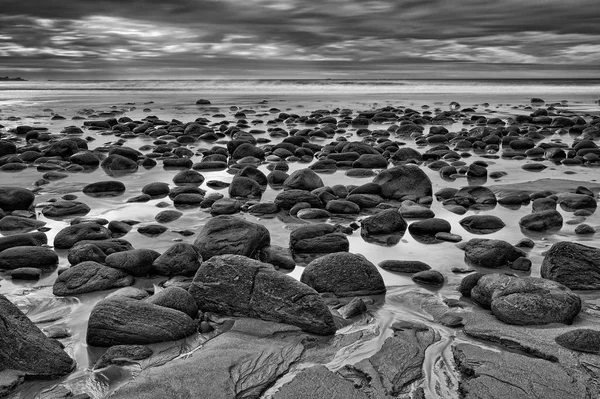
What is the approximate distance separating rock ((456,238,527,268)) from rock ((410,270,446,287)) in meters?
0.48

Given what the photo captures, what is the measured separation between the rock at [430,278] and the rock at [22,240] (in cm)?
330

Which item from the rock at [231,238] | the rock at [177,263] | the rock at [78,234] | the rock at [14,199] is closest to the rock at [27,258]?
the rock at [78,234]

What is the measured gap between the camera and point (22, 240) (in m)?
4.86

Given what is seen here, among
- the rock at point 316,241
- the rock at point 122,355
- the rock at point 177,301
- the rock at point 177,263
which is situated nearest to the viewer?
the rock at point 122,355

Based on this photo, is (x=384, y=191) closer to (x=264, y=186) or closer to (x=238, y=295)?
(x=264, y=186)

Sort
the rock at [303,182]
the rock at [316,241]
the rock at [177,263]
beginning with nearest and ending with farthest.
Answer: the rock at [177,263]
the rock at [316,241]
the rock at [303,182]

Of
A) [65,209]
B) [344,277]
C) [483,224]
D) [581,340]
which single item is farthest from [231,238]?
[581,340]

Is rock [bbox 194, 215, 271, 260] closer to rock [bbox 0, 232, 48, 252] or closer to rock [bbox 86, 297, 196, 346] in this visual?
rock [bbox 86, 297, 196, 346]

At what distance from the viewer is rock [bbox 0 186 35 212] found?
6.25 meters

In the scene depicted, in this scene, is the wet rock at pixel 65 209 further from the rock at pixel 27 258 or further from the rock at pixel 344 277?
the rock at pixel 344 277

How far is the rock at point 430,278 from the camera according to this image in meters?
4.20

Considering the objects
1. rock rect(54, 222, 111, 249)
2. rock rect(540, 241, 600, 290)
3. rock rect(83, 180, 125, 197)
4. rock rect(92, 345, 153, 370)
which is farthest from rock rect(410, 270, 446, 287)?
rock rect(83, 180, 125, 197)

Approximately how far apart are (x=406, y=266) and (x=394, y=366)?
1.54 m

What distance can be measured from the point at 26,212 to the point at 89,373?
374 cm
